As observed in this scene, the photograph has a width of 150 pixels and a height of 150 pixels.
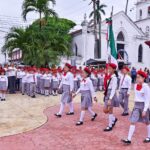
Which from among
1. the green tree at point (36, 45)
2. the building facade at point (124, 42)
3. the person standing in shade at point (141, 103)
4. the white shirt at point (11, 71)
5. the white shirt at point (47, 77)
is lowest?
the person standing in shade at point (141, 103)

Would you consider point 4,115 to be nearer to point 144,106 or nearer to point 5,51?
point 144,106

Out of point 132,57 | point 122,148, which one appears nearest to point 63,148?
point 122,148

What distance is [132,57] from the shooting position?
142 feet

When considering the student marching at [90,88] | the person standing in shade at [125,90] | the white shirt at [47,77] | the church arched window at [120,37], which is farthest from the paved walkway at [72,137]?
the church arched window at [120,37]

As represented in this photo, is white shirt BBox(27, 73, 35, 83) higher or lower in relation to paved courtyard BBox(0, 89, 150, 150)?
higher

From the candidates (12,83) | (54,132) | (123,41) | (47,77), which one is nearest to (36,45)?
(12,83)

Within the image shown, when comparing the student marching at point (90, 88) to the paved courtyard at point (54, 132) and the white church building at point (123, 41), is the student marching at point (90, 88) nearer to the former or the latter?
the paved courtyard at point (54, 132)

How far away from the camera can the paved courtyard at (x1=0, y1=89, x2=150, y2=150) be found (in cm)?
756

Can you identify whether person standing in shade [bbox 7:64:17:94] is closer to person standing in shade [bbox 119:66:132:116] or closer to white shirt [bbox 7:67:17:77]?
white shirt [bbox 7:67:17:77]

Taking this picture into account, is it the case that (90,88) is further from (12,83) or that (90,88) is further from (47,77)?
(12,83)

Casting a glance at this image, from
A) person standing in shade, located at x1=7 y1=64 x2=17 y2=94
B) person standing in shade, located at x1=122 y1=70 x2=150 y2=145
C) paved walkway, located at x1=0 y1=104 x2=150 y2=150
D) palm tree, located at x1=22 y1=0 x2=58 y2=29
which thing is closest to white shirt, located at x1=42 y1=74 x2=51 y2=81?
person standing in shade, located at x1=7 y1=64 x2=17 y2=94

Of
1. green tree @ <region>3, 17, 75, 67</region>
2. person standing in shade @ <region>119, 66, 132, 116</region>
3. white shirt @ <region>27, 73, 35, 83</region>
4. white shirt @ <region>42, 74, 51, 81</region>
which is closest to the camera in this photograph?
person standing in shade @ <region>119, 66, 132, 116</region>

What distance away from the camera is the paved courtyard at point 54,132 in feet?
24.8

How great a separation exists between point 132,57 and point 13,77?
2834 centimetres
